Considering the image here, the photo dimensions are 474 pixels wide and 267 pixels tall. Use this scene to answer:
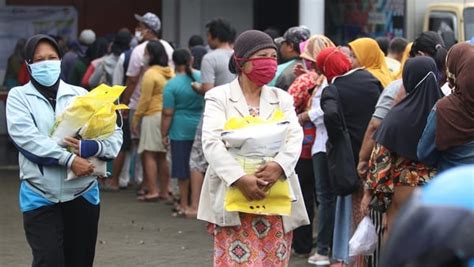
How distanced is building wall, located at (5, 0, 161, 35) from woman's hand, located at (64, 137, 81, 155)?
11003 mm

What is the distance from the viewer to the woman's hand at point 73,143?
581cm

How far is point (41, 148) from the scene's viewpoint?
226 inches

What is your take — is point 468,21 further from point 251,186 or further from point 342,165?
point 251,186

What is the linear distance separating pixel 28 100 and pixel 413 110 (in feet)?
7.04

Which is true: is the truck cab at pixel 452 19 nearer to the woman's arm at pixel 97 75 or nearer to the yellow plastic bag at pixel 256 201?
the woman's arm at pixel 97 75

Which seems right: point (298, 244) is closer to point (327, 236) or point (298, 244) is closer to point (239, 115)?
point (327, 236)

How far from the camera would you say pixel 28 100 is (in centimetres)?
583

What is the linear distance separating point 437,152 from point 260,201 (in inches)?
38.7

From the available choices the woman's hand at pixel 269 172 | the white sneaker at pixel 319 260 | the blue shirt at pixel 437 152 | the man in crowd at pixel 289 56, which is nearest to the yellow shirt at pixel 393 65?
the man in crowd at pixel 289 56

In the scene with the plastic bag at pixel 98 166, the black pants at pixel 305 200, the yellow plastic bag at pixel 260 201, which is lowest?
the black pants at pixel 305 200

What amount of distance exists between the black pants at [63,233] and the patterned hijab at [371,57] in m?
2.90

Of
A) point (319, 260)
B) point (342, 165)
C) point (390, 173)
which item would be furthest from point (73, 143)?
point (319, 260)

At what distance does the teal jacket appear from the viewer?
5762 mm

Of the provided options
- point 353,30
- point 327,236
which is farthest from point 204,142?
point 353,30
